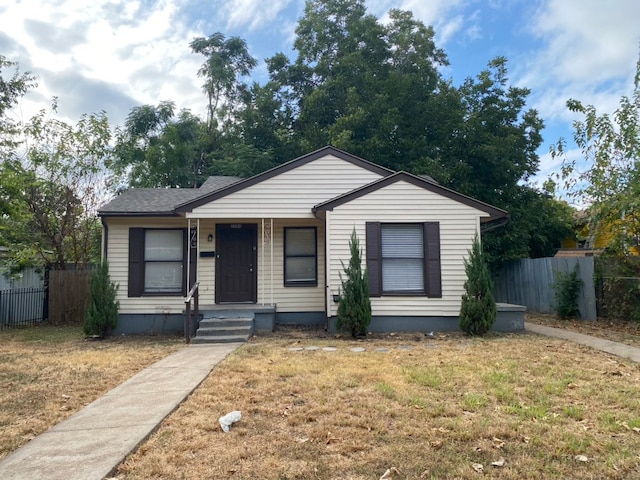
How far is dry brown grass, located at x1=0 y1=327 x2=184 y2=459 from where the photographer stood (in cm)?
427

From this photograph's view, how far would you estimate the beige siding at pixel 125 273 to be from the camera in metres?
10.4

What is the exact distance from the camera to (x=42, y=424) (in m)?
4.12

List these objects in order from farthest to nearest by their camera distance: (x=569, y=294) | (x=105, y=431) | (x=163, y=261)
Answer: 1. (x=569, y=294)
2. (x=163, y=261)
3. (x=105, y=431)

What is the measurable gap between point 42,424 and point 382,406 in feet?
10.7

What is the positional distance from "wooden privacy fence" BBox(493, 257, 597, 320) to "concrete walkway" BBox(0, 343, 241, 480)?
9.61 metres

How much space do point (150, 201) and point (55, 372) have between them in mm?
5648

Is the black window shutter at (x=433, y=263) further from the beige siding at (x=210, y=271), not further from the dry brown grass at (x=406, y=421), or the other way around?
the dry brown grass at (x=406, y=421)

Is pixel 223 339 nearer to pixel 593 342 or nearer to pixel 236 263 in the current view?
pixel 236 263

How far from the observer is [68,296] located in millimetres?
12680

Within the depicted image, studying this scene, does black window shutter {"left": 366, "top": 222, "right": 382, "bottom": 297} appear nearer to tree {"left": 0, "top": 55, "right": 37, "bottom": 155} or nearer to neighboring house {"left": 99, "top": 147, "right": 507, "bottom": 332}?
neighboring house {"left": 99, "top": 147, "right": 507, "bottom": 332}

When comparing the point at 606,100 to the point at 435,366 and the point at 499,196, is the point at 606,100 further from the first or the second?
the point at 435,366

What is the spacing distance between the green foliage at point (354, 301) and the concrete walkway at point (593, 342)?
12.5ft

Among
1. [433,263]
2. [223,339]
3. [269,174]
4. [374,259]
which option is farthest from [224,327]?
[433,263]

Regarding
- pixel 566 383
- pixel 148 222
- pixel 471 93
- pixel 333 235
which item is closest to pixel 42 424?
pixel 566 383
